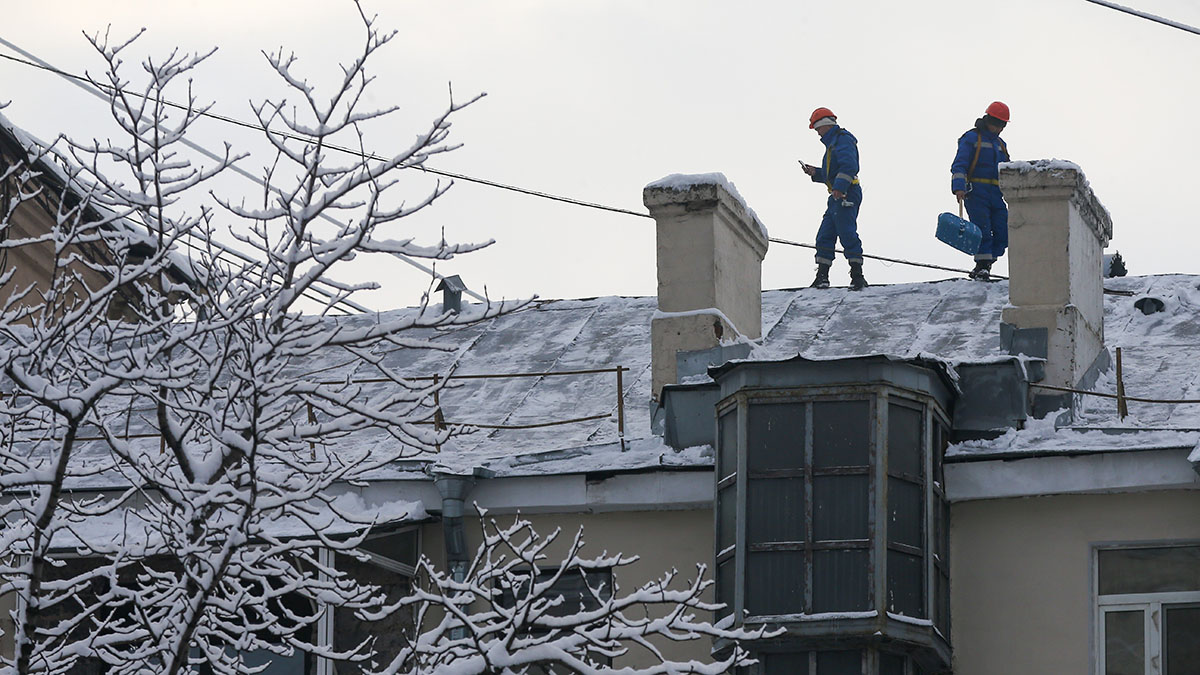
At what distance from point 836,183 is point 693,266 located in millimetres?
4347

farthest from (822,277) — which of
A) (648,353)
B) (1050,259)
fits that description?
(1050,259)

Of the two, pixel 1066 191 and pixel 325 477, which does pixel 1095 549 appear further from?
pixel 325 477

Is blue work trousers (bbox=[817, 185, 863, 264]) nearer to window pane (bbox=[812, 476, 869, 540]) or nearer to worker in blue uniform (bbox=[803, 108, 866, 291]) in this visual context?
worker in blue uniform (bbox=[803, 108, 866, 291])

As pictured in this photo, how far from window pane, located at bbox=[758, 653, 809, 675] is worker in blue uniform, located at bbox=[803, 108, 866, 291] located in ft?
22.8

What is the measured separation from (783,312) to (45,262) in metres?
9.21

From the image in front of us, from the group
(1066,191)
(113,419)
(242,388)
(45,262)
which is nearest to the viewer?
(242,388)

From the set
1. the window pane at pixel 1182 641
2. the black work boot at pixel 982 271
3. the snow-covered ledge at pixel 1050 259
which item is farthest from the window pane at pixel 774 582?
the black work boot at pixel 982 271

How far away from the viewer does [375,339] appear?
36.7ft

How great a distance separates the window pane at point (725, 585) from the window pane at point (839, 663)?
68cm

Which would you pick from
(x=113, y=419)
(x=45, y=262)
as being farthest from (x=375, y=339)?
(x=45, y=262)

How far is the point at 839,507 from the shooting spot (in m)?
14.0

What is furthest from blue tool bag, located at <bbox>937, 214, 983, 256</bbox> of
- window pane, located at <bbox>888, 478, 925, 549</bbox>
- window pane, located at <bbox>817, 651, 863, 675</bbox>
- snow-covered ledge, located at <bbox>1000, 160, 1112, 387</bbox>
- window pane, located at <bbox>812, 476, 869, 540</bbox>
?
window pane, located at <bbox>817, 651, 863, 675</bbox>

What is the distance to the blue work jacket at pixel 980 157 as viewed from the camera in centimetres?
2011

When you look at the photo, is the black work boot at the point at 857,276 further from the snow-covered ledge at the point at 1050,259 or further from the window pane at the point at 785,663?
the window pane at the point at 785,663
